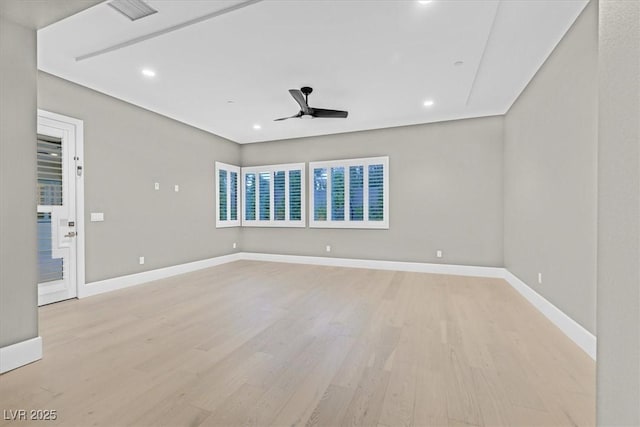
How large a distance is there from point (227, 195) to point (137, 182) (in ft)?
7.51

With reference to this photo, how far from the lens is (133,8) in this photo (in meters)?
2.54

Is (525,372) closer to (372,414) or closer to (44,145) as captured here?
(372,414)

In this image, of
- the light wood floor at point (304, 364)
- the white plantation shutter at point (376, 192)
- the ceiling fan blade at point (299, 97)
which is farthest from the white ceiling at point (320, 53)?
the light wood floor at point (304, 364)

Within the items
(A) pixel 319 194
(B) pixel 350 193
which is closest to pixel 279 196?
(A) pixel 319 194

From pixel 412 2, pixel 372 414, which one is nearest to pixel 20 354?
pixel 372 414

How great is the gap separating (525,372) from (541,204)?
84.5 inches

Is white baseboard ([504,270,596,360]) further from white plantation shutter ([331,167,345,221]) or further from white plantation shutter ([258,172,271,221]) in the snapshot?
white plantation shutter ([258,172,271,221])

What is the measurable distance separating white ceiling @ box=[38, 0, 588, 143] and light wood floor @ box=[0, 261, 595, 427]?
2.99 m

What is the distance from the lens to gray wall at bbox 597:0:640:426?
71 centimetres

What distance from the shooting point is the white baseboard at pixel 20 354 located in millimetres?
2070

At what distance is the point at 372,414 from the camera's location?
1665 millimetres

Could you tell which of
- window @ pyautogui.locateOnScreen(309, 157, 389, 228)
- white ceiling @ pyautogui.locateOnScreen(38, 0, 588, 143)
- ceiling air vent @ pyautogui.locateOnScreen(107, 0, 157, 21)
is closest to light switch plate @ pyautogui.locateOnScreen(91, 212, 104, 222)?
white ceiling @ pyautogui.locateOnScreen(38, 0, 588, 143)

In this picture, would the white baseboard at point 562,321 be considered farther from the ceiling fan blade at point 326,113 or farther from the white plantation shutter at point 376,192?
the ceiling fan blade at point 326,113

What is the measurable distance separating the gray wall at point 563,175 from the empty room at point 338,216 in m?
0.03
